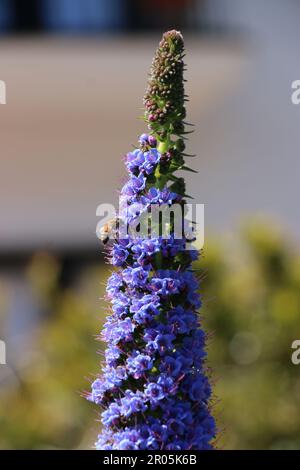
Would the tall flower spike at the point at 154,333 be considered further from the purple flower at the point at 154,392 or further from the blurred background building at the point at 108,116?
the blurred background building at the point at 108,116

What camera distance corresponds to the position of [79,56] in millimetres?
12578

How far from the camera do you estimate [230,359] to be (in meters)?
7.75

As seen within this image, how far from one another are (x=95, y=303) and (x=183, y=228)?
5029 mm

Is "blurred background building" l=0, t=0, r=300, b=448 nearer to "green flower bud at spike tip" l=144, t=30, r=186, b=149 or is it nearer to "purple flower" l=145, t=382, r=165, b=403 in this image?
"green flower bud at spike tip" l=144, t=30, r=186, b=149

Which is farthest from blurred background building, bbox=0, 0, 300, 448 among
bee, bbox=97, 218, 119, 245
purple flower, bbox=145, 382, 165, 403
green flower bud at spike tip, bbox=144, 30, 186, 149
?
purple flower, bbox=145, 382, 165, 403

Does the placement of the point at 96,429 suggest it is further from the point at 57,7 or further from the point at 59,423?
the point at 57,7

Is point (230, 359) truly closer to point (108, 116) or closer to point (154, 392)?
point (154, 392)

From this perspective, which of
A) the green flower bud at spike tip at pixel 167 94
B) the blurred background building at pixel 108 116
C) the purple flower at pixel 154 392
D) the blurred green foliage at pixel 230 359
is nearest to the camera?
the purple flower at pixel 154 392

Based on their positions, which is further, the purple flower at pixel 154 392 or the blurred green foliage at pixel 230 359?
the blurred green foliage at pixel 230 359

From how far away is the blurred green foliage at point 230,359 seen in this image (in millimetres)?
7273

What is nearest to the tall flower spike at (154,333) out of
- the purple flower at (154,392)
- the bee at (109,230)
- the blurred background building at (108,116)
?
the purple flower at (154,392)

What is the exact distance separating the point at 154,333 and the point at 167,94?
858 mm

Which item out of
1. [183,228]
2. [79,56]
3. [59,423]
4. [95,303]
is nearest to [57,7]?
[79,56]

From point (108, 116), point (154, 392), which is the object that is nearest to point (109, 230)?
point (154, 392)
